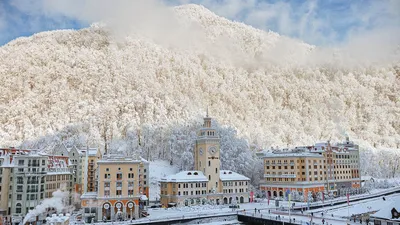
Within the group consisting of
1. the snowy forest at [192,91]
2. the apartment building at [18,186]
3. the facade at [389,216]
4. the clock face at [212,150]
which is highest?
the snowy forest at [192,91]

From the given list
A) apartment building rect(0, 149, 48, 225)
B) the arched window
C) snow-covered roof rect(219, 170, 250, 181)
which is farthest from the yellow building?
the arched window

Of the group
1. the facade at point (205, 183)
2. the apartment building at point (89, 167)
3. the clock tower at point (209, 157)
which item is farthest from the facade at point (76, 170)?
the clock tower at point (209, 157)

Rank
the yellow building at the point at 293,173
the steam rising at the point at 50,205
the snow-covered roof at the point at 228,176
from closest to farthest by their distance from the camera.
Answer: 1. the steam rising at the point at 50,205
2. the snow-covered roof at the point at 228,176
3. the yellow building at the point at 293,173

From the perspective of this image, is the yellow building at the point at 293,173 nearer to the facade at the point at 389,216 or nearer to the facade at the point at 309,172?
the facade at the point at 309,172

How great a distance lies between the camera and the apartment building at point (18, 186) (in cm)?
4753

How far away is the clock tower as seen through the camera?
67312 mm

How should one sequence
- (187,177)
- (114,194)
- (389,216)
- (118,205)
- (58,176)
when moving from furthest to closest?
Result: (187,177) < (58,176) < (114,194) < (118,205) < (389,216)

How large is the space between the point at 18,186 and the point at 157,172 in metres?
39.5

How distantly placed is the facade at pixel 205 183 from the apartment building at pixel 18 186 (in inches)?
833

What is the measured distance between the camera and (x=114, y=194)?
5056 centimetres

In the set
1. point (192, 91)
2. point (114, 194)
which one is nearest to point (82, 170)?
point (114, 194)

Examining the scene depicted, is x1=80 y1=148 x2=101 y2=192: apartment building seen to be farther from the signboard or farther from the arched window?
the arched window

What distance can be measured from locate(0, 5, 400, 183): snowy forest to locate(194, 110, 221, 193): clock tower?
51.4 feet

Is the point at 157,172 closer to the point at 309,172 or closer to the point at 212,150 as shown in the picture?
the point at 212,150
